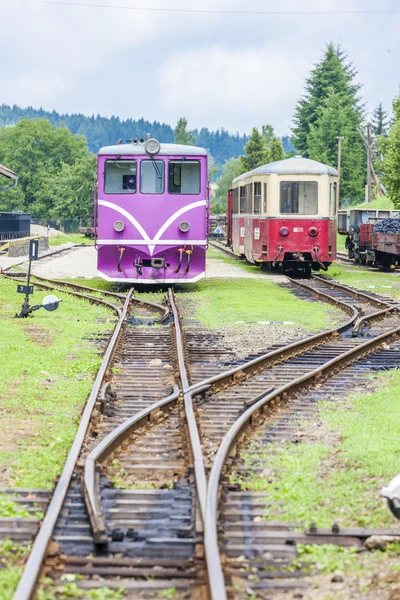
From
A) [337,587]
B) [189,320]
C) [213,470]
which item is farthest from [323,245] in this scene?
[337,587]

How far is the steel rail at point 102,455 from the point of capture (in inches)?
227

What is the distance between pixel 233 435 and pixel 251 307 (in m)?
11.7

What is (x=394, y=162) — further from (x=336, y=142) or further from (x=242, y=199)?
(x=336, y=142)

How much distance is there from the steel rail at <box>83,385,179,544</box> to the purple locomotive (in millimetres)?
11748

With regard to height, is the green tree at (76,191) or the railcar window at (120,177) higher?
the green tree at (76,191)

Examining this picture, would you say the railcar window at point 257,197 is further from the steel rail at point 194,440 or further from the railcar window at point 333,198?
the steel rail at point 194,440

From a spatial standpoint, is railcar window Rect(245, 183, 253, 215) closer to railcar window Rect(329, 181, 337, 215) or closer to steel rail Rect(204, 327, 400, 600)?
railcar window Rect(329, 181, 337, 215)

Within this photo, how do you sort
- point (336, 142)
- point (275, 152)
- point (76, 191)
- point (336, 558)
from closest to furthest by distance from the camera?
point (336, 558) < point (336, 142) < point (275, 152) < point (76, 191)

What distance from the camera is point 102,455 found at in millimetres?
7398

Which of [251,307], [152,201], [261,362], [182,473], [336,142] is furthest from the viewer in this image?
[336,142]

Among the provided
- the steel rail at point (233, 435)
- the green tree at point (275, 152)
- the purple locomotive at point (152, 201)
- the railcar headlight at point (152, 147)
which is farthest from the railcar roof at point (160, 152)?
the green tree at point (275, 152)

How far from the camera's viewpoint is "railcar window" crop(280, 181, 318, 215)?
27.2 m

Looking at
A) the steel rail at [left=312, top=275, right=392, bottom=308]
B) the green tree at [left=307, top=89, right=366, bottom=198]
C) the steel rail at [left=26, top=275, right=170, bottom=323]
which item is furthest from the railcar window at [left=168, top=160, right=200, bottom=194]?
the green tree at [left=307, top=89, right=366, bottom=198]

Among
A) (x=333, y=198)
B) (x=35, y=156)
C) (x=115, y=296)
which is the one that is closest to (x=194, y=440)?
(x=115, y=296)
